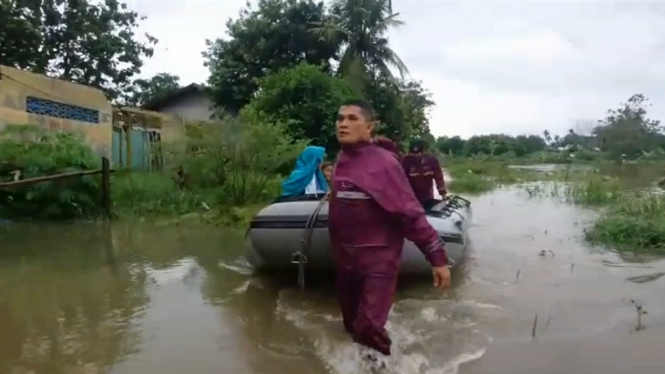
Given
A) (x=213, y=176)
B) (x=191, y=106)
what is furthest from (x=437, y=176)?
(x=191, y=106)

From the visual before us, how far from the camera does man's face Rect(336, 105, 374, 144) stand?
375 cm

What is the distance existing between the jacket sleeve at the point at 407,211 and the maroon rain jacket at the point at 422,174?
425 centimetres

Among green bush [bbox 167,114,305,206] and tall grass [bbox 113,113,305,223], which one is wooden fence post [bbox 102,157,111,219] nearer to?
tall grass [bbox 113,113,305,223]

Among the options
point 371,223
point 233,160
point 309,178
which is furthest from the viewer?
point 233,160

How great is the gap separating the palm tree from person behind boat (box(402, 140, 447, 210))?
13.2 m

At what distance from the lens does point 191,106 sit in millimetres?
27938

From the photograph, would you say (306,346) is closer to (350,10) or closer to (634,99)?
(350,10)

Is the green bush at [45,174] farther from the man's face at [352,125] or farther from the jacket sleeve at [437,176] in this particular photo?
the man's face at [352,125]

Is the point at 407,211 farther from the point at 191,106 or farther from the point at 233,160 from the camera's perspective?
the point at 191,106

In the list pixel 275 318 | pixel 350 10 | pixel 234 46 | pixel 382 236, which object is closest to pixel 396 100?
pixel 350 10

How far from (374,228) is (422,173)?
4317 mm

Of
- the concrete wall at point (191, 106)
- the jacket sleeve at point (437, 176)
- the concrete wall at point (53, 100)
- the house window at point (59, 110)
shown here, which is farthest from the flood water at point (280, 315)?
the concrete wall at point (191, 106)

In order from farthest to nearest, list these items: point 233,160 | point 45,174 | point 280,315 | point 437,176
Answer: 1. point 233,160
2. point 45,174
3. point 437,176
4. point 280,315

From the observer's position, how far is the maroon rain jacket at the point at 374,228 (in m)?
3.60
